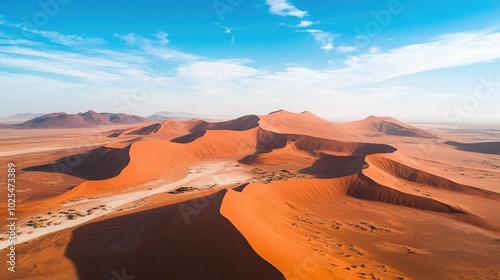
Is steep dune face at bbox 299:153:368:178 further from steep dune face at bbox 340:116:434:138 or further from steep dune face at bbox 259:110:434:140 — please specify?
steep dune face at bbox 340:116:434:138

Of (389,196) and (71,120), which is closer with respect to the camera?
(389,196)

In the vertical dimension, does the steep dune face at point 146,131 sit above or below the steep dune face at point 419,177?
below

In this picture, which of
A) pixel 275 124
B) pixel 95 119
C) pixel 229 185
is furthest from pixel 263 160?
pixel 95 119

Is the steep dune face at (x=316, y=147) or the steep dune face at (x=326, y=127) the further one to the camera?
the steep dune face at (x=326, y=127)

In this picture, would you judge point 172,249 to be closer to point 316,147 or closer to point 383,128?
point 316,147

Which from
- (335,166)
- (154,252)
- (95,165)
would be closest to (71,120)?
(95,165)

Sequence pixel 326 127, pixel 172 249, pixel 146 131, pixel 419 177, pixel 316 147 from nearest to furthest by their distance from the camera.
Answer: pixel 172 249 < pixel 419 177 < pixel 316 147 < pixel 326 127 < pixel 146 131

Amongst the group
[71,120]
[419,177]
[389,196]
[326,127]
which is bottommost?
[71,120]

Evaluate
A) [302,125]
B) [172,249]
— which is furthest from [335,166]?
[302,125]

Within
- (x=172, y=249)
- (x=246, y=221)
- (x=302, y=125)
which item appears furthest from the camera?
(x=302, y=125)

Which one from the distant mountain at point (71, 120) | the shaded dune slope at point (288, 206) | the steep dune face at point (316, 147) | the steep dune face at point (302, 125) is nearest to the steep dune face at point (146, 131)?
the steep dune face at point (302, 125)

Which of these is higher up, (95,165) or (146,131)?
(146,131)

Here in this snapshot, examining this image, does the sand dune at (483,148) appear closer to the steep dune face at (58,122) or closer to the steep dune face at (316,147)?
the steep dune face at (316,147)

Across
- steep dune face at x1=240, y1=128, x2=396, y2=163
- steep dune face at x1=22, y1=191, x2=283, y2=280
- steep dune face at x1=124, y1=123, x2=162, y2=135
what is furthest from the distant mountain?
steep dune face at x1=22, y1=191, x2=283, y2=280
